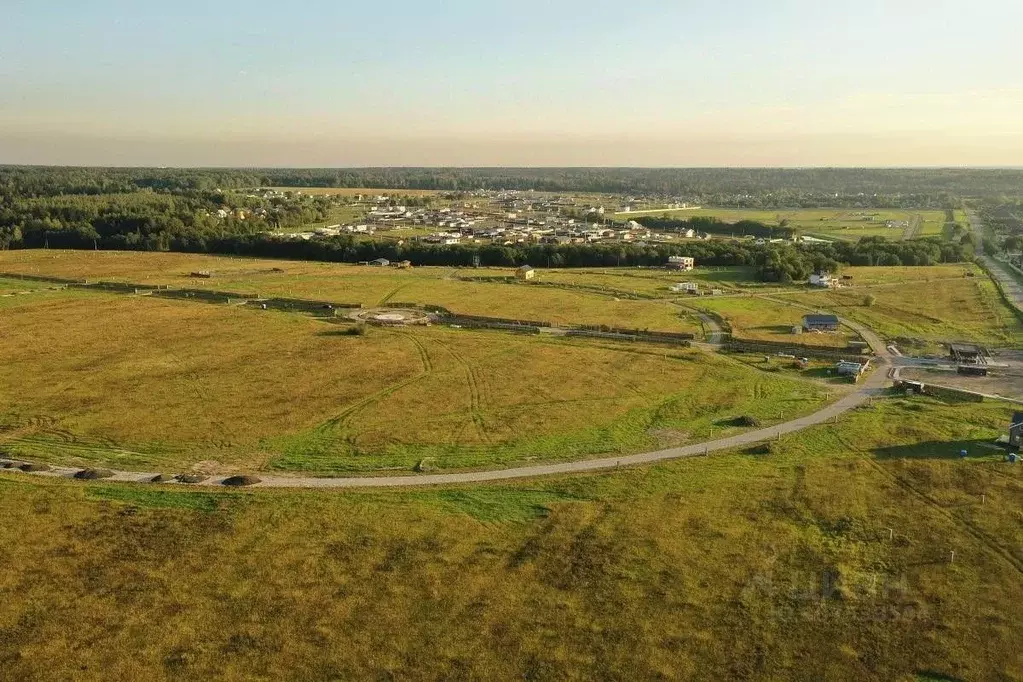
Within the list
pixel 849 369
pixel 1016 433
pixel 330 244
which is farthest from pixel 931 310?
pixel 330 244

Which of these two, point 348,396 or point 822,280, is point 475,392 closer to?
point 348,396

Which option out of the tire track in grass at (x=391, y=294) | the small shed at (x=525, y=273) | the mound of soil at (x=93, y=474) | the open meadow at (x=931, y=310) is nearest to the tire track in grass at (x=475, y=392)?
the mound of soil at (x=93, y=474)

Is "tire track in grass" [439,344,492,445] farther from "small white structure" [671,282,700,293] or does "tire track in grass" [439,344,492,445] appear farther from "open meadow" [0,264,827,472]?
"small white structure" [671,282,700,293]

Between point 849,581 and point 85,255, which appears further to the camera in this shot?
point 85,255

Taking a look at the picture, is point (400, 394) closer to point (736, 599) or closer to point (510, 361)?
point (510, 361)

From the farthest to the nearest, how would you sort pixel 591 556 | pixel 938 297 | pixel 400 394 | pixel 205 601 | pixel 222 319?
pixel 938 297 < pixel 222 319 < pixel 400 394 < pixel 591 556 < pixel 205 601

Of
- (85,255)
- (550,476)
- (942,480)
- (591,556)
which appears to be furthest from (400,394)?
(85,255)
